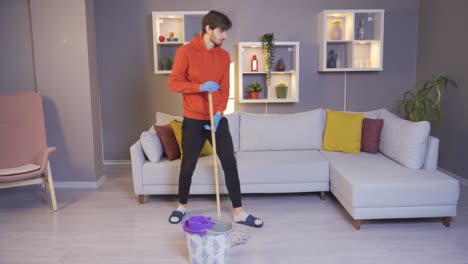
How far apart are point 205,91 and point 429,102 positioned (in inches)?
107

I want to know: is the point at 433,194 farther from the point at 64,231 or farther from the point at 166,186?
the point at 64,231

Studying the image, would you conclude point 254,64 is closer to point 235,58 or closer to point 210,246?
point 235,58

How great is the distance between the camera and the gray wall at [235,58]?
5.12 meters

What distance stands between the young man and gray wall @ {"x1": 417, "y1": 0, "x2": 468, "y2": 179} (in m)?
2.51

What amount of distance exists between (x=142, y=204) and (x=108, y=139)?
6.18 feet

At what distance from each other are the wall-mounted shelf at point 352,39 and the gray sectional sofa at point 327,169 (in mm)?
1065

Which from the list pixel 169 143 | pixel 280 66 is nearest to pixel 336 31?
pixel 280 66

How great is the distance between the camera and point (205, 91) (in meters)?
2.95

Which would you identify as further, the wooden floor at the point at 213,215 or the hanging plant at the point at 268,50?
the hanging plant at the point at 268,50

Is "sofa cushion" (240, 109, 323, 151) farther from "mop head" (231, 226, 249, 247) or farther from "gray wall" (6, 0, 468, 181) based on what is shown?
"mop head" (231, 226, 249, 247)

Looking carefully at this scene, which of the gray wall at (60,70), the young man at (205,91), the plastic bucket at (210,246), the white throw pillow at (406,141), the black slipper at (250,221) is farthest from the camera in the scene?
the gray wall at (60,70)

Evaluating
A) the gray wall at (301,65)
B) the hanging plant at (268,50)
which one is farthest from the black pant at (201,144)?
the hanging plant at (268,50)

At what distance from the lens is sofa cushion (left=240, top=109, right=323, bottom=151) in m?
4.15

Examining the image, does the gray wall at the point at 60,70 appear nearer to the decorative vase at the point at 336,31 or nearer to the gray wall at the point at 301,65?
the gray wall at the point at 301,65
